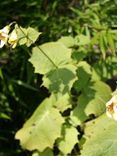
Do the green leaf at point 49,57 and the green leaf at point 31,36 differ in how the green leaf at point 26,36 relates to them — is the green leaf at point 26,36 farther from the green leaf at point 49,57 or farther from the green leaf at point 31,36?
the green leaf at point 49,57

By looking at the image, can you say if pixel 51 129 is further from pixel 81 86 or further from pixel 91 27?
pixel 91 27

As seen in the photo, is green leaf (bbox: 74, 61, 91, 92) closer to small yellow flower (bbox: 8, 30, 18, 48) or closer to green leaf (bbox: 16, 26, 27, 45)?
green leaf (bbox: 16, 26, 27, 45)

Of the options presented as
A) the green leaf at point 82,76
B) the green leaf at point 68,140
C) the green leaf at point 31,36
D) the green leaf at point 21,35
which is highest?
the green leaf at point 21,35

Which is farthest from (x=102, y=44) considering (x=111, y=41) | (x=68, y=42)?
(x=68, y=42)

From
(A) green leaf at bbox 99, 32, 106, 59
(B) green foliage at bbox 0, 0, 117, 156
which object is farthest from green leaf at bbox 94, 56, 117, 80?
(A) green leaf at bbox 99, 32, 106, 59

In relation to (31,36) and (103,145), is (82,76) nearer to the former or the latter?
(31,36)

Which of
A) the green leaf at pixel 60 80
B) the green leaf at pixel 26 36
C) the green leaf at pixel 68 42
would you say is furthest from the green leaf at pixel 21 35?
the green leaf at pixel 68 42

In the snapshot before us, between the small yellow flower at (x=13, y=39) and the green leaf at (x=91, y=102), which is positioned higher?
the small yellow flower at (x=13, y=39)
